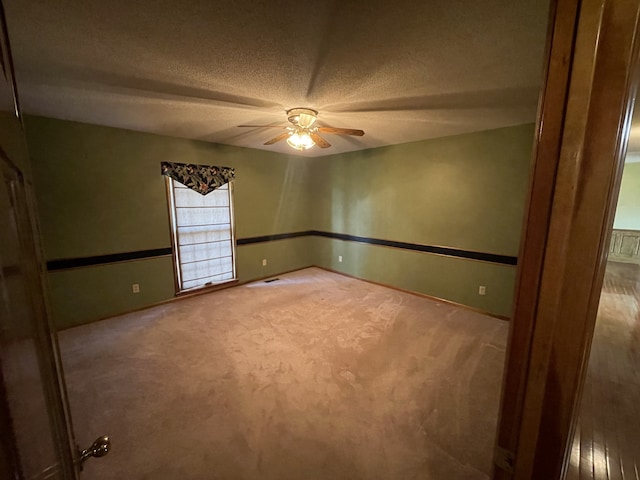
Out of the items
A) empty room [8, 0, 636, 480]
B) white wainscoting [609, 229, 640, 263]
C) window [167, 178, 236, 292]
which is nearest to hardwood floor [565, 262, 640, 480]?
empty room [8, 0, 636, 480]

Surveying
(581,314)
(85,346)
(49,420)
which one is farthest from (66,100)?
(581,314)

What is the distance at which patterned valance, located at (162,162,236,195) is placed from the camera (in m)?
3.23

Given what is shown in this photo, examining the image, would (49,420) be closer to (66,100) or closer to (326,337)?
(326,337)

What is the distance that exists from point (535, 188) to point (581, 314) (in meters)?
0.25

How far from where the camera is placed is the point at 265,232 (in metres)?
4.40

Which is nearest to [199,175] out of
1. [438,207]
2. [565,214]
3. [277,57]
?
[277,57]

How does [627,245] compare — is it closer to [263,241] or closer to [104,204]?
[263,241]

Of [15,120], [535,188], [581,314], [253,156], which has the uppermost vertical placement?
[253,156]

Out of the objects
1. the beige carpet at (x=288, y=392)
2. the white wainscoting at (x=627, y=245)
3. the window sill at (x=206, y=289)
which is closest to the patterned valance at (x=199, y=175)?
the window sill at (x=206, y=289)

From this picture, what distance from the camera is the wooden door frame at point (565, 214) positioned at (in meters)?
0.42

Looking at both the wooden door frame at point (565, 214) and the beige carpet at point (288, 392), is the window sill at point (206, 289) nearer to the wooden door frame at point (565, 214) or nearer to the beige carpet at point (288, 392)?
the beige carpet at point (288, 392)

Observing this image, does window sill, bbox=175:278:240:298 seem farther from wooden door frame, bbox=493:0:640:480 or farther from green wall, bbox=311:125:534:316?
wooden door frame, bbox=493:0:640:480

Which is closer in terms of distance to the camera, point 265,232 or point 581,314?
point 581,314

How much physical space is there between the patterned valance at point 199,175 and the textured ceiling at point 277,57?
0.85m
